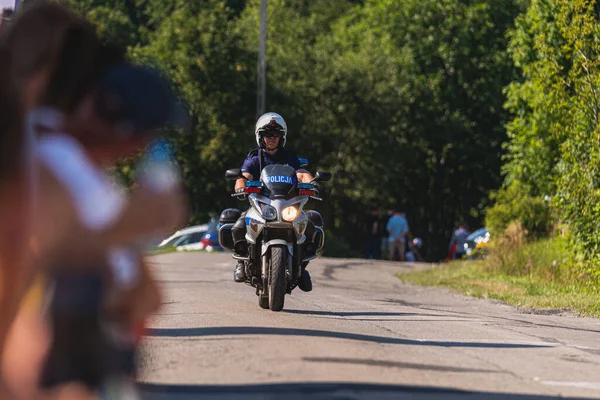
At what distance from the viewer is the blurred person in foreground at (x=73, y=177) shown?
11.6ft

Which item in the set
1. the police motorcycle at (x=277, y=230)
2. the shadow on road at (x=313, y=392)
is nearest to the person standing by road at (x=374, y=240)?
the police motorcycle at (x=277, y=230)

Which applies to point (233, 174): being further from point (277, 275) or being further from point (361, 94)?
point (361, 94)

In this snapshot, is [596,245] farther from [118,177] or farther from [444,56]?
[444,56]

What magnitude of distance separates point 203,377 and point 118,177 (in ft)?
9.57

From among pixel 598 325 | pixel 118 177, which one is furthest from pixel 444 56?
pixel 118 177

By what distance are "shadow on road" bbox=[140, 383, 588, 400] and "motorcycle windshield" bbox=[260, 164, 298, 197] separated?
16.9 ft

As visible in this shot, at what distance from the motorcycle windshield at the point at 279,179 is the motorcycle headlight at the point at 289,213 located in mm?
158

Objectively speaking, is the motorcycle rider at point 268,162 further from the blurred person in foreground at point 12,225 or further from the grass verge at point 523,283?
the blurred person in foreground at point 12,225

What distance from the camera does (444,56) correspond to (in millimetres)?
54375

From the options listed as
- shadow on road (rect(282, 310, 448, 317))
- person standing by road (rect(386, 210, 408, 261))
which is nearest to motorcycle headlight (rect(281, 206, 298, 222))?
shadow on road (rect(282, 310, 448, 317))

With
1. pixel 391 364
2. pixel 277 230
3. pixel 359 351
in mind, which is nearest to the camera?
pixel 391 364

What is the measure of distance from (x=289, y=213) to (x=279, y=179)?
34cm

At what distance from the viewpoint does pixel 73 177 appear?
11.8ft

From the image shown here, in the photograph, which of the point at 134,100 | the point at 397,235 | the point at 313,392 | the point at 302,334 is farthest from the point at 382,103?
the point at 134,100
